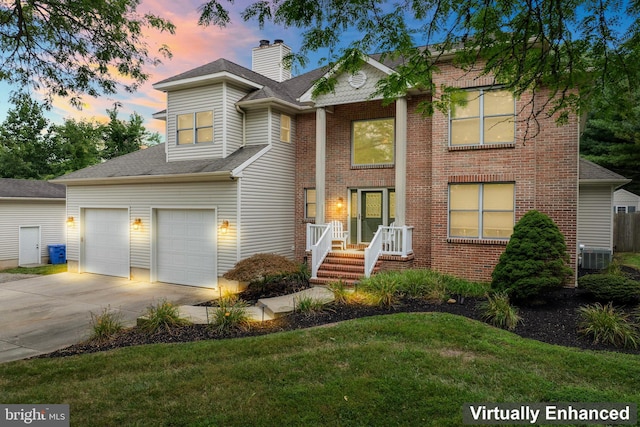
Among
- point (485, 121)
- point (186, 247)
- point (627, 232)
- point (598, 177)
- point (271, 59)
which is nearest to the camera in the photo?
point (485, 121)

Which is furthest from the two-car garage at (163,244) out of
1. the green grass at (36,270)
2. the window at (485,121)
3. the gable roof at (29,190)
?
the window at (485,121)

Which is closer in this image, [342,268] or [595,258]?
[342,268]

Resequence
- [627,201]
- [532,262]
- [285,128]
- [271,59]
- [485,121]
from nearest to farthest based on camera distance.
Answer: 1. [532,262]
2. [485,121]
3. [285,128]
4. [271,59]
5. [627,201]

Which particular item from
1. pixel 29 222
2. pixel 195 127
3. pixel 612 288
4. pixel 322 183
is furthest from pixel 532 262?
pixel 29 222

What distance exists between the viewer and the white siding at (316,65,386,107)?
463 inches

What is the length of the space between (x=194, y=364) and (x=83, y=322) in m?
4.31

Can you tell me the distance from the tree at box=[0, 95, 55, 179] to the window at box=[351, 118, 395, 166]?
2721cm

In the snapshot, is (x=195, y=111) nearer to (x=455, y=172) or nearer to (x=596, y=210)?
(x=455, y=172)

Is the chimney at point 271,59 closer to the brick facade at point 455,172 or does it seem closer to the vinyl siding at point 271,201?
the vinyl siding at point 271,201

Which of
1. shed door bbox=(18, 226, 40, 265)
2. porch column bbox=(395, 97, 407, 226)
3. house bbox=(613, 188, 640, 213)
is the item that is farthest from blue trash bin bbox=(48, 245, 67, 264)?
house bbox=(613, 188, 640, 213)

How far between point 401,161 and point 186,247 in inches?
279

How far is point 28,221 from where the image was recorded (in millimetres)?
18078

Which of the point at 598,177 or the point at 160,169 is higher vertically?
the point at 160,169

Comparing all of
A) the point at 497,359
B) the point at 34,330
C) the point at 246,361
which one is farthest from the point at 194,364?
the point at 34,330
